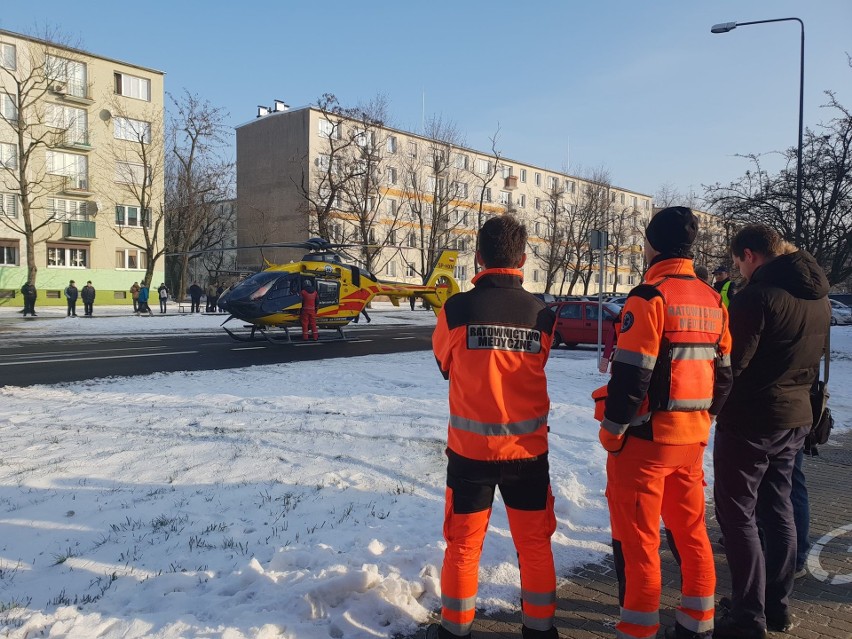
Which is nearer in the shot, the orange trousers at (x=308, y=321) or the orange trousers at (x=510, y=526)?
the orange trousers at (x=510, y=526)

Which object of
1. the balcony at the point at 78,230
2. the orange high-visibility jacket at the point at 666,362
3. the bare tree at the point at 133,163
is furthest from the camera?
the bare tree at the point at 133,163

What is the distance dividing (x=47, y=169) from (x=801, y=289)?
156ft

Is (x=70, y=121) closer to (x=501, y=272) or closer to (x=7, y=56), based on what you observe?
(x=7, y=56)

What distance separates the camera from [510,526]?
2805 mm

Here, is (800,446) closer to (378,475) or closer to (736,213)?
(378,475)

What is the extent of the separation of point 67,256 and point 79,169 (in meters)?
6.14

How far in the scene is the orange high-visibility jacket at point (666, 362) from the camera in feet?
9.06

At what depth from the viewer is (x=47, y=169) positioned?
4075cm

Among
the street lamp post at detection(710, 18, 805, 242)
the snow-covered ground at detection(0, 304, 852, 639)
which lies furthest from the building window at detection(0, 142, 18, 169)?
the street lamp post at detection(710, 18, 805, 242)

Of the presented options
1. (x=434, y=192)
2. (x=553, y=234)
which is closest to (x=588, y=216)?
(x=553, y=234)

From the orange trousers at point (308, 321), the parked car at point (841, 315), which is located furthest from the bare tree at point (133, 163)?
the parked car at point (841, 315)

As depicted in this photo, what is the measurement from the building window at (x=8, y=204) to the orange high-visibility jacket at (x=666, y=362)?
45.1 meters

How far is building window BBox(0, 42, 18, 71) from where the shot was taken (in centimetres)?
3797

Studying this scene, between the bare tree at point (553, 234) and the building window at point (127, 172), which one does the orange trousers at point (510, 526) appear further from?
the bare tree at point (553, 234)
